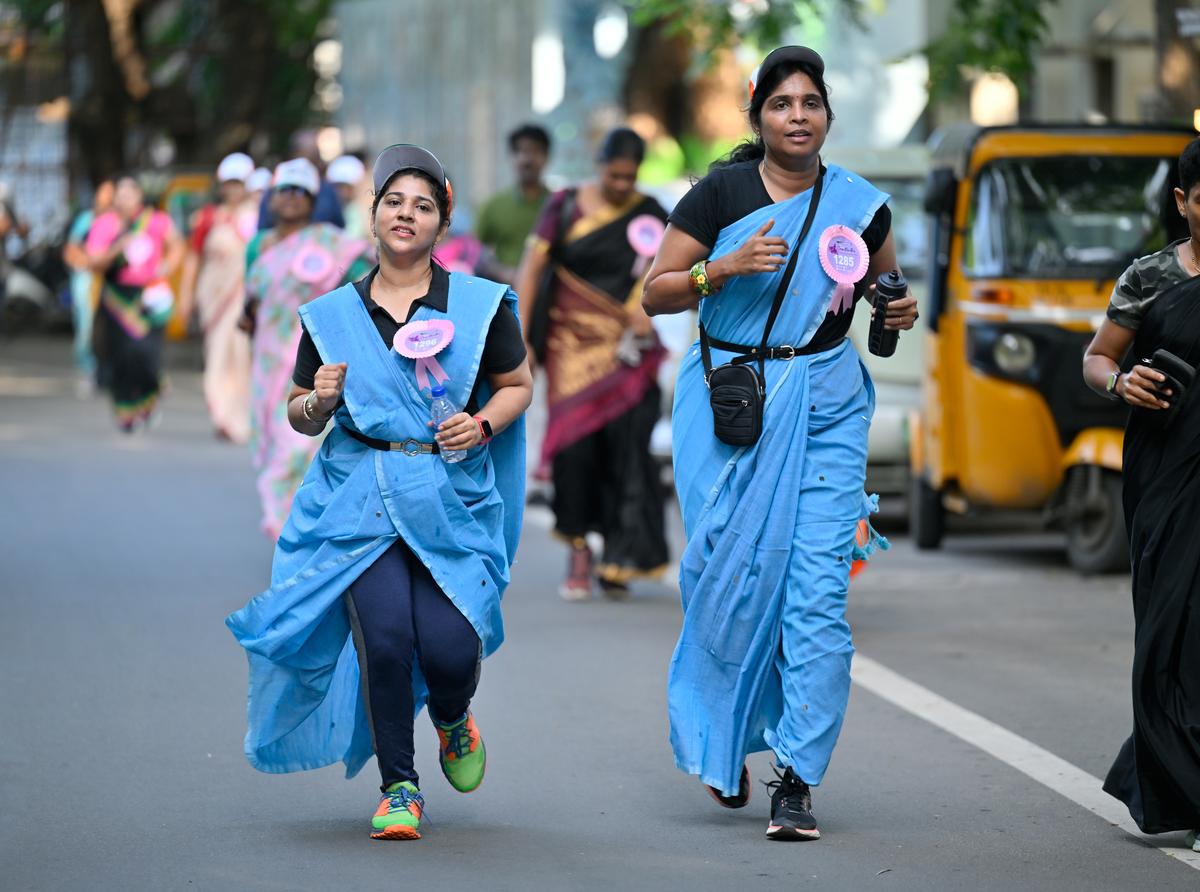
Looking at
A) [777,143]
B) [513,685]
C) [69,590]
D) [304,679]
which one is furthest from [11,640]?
[777,143]

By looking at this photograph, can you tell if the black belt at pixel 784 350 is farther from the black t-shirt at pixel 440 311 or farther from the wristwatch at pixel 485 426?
the wristwatch at pixel 485 426

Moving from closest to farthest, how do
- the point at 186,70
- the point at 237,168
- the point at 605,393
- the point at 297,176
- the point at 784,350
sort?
1. the point at 784,350
2. the point at 605,393
3. the point at 297,176
4. the point at 237,168
5. the point at 186,70

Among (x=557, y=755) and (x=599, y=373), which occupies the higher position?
(x=599, y=373)

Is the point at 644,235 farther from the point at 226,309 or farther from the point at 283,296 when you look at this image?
the point at 226,309

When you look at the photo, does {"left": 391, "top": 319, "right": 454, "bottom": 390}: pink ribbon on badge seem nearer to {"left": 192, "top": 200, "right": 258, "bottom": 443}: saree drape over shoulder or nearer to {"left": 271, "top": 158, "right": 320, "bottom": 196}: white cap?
{"left": 271, "top": 158, "right": 320, "bottom": 196}: white cap

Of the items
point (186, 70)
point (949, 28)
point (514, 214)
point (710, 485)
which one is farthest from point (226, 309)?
point (186, 70)

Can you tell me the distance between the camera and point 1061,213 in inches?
505

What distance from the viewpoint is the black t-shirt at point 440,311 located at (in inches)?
258

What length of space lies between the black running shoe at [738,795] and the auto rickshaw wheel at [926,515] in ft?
22.5

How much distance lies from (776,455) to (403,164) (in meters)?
1.24

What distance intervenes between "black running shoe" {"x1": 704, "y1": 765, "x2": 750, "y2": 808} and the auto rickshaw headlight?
6.10 m

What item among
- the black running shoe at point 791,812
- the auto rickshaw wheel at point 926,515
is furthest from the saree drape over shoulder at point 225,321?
the black running shoe at point 791,812

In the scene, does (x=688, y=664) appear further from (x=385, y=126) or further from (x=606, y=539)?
(x=385, y=126)

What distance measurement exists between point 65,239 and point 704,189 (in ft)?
120
